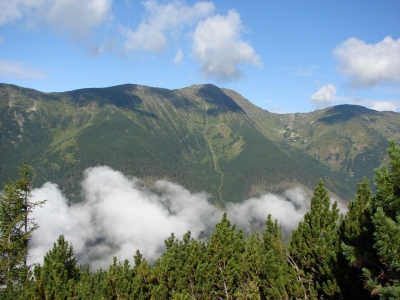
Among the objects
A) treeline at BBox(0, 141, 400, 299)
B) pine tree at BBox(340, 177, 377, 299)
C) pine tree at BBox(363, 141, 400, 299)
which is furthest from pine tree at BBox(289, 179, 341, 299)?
pine tree at BBox(363, 141, 400, 299)

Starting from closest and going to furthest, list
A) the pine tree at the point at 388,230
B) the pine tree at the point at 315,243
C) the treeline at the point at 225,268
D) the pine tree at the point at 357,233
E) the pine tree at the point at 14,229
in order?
the pine tree at the point at 388,230 < the pine tree at the point at 357,233 < the treeline at the point at 225,268 < the pine tree at the point at 315,243 < the pine tree at the point at 14,229

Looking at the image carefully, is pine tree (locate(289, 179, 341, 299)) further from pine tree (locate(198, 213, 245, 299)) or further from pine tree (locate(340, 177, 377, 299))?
pine tree (locate(198, 213, 245, 299))

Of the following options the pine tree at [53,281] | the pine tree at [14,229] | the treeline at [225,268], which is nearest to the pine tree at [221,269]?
the treeline at [225,268]

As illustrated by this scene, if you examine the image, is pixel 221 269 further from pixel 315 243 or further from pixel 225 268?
pixel 315 243

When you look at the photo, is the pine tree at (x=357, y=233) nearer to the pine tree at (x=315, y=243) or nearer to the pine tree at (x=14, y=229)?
the pine tree at (x=315, y=243)

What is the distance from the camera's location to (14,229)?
97.9 feet

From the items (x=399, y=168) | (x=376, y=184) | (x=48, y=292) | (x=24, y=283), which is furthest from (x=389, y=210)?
(x=24, y=283)

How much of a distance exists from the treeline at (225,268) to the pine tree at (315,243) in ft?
0.25

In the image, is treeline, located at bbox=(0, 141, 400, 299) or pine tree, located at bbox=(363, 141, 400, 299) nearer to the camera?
pine tree, located at bbox=(363, 141, 400, 299)

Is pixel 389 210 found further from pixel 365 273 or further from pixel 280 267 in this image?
pixel 280 267

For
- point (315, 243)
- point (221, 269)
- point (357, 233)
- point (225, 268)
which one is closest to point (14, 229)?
point (221, 269)

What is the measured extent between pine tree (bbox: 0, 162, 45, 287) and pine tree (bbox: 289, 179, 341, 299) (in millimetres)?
25084

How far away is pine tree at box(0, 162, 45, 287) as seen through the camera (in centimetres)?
2833

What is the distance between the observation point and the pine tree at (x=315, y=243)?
2283 centimetres
